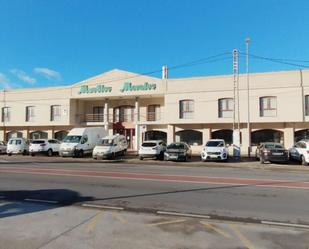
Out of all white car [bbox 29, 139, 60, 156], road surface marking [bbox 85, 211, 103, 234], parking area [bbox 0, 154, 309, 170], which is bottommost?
road surface marking [bbox 85, 211, 103, 234]

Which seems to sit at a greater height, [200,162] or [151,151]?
[151,151]

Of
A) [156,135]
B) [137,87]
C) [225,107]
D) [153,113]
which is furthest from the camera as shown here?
[153,113]

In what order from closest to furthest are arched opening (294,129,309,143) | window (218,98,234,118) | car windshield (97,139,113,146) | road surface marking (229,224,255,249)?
road surface marking (229,224,255,249), car windshield (97,139,113,146), arched opening (294,129,309,143), window (218,98,234,118)

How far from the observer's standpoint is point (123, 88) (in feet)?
120

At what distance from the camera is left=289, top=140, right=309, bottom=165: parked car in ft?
74.3

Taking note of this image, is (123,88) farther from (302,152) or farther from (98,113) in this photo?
(302,152)

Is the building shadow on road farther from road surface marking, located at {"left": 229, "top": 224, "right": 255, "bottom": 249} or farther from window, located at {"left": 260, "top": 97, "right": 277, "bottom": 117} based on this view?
window, located at {"left": 260, "top": 97, "right": 277, "bottom": 117}

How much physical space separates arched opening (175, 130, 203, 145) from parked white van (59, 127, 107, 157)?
339 inches

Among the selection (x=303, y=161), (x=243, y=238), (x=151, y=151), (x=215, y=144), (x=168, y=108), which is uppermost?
(x=168, y=108)

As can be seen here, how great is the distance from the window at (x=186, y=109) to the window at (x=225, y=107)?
288 cm

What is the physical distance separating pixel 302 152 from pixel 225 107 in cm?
1092

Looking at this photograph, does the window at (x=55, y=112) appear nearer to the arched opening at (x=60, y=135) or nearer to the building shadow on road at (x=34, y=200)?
the arched opening at (x=60, y=135)

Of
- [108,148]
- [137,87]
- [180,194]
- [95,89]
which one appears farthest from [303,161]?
[95,89]

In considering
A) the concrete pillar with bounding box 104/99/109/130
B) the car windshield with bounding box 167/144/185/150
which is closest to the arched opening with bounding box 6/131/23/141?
the concrete pillar with bounding box 104/99/109/130
